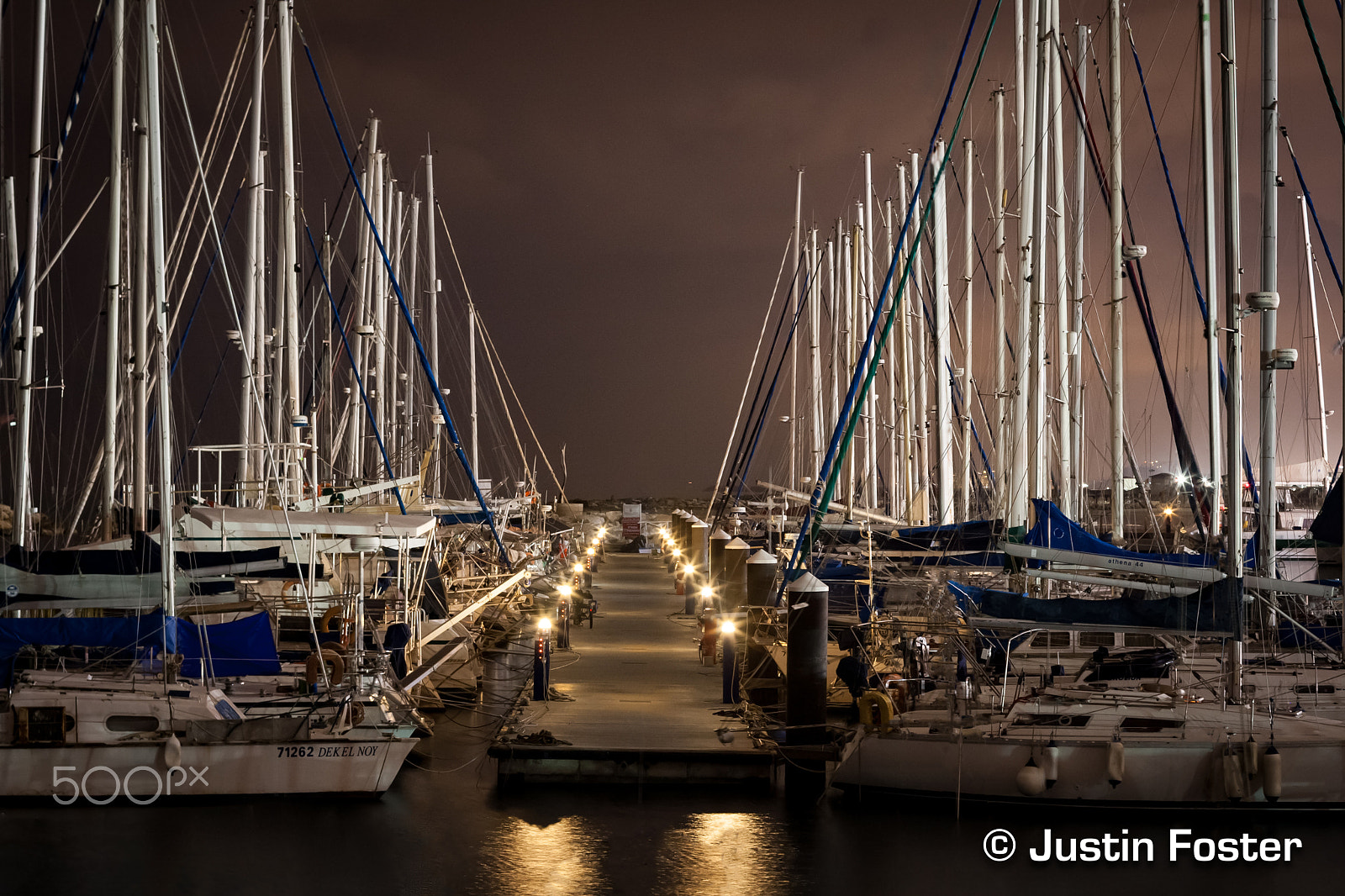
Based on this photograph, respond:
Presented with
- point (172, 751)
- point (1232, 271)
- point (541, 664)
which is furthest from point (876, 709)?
point (172, 751)

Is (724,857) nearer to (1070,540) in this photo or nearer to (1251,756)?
(1251,756)

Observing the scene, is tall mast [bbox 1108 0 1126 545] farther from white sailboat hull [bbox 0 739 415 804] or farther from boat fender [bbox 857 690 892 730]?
white sailboat hull [bbox 0 739 415 804]

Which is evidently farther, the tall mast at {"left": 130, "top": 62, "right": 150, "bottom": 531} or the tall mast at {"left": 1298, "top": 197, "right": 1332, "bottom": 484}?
the tall mast at {"left": 1298, "top": 197, "right": 1332, "bottom": 484}

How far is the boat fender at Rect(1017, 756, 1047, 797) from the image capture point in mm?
18938

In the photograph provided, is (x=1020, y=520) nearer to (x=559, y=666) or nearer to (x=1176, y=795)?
(x=1176, y=795)

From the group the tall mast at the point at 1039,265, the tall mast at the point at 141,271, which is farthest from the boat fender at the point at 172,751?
the tall mast at the point at 1039,265

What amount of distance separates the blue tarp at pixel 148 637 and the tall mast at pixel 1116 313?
57.0 ft

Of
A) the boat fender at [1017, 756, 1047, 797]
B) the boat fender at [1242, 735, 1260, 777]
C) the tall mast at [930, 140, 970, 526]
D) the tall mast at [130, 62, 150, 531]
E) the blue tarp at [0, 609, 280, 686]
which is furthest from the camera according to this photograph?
the tall mast at [930, 140, 970, 526]

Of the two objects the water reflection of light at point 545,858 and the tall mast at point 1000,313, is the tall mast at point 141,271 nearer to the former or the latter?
the water reflection of light at point 545,858

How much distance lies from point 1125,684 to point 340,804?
1264cm

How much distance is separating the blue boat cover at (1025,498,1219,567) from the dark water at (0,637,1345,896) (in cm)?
425

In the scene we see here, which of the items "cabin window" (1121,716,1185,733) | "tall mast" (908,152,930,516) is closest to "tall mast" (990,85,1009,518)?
"tall mast" (908,152,930,516)

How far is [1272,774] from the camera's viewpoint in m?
18.3

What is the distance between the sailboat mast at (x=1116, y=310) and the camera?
27.9 meters
